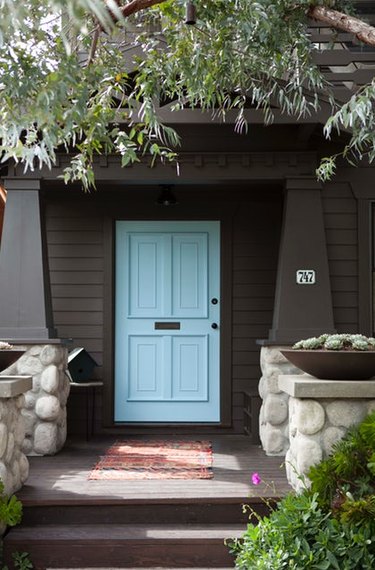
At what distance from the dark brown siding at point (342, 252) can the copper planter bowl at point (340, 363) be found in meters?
2.07

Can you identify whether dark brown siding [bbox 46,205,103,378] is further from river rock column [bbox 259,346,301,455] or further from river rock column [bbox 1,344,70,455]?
river rock column [bbox 259,346,301,455]

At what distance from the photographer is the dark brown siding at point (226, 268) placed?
7453mm

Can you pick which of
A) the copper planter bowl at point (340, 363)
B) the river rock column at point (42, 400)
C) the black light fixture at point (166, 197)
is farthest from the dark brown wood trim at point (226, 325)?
the copper planter bowl at point (340, 363)

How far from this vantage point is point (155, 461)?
233 inches

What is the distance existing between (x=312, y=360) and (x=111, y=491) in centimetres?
141

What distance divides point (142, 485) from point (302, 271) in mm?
2236

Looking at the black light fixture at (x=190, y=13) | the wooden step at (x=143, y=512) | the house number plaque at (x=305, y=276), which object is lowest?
the wooden step at (x=143, y=512)

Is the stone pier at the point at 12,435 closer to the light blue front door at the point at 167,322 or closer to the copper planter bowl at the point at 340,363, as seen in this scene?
the copper planter bowl at the point at 340,363

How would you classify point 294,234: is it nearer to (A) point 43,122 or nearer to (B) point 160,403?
(B) point 160,403

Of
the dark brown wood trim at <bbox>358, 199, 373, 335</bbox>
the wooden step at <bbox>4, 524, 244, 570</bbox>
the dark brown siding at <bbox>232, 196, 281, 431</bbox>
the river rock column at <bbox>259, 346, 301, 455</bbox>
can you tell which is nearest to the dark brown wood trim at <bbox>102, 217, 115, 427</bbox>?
the dark brown siding at <bbox>232, 196, 281, 431</bbox>

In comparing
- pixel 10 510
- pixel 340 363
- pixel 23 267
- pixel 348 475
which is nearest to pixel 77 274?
Answer: pixel 23 267

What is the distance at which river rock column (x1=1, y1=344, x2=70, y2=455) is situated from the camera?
20.3ft

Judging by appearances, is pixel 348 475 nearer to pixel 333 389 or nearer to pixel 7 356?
pixel 333 389

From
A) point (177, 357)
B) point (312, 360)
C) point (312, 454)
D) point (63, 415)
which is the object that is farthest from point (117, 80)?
point (177, 357)
